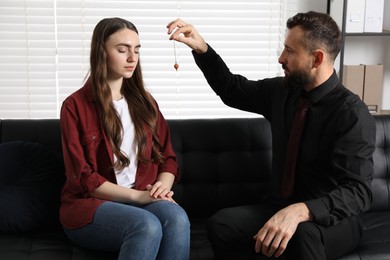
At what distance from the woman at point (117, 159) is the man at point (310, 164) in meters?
0.21

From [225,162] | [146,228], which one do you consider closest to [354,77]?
[225,162]

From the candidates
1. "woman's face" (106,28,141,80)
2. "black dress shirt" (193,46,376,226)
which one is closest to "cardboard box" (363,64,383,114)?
"black dress shirt" (193,46,376,226)

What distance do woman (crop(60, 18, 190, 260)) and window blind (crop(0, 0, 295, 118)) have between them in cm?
84

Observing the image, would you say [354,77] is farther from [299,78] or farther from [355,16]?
[299,78]

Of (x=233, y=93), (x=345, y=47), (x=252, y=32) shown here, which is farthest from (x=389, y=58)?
(x=233, y=93)

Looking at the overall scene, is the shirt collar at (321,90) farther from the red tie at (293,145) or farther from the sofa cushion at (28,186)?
the sofa cushion at (28,186)

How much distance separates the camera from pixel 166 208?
2.18m

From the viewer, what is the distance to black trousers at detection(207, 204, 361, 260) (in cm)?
206

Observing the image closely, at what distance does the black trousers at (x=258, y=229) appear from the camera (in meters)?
2.06

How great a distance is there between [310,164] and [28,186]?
3.64ft

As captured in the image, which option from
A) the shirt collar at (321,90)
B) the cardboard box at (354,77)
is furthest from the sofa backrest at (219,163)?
the cardboard box at (354,77)

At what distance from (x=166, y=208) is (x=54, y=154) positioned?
64 cm

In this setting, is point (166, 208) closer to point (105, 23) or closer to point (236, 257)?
point (236, 257)

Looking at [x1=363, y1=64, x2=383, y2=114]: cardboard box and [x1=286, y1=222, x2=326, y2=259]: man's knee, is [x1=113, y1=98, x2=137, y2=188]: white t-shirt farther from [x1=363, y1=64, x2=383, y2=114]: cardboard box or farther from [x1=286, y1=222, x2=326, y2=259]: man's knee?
[x1=363, y1=64, x2=383, y2=114]: cardboard box
